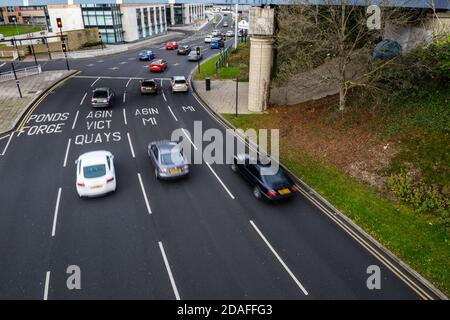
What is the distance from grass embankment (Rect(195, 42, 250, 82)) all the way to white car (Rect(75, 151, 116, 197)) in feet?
81.9

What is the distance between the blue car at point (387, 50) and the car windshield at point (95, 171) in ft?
62.3

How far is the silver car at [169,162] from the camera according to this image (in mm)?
16203

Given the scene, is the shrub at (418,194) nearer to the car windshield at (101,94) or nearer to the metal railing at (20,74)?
the car windshield at (101,94)

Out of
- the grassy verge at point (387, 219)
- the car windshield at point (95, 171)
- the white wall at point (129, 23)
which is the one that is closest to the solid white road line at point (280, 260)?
the grassy verge at point (387, 219)

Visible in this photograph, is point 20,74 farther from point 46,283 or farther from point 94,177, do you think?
point 46,283

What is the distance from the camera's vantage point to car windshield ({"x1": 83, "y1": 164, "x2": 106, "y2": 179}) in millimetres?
15039

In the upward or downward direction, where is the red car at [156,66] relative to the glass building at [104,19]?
downward

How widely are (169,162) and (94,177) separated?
367 centimetres

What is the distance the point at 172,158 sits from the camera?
653 inches

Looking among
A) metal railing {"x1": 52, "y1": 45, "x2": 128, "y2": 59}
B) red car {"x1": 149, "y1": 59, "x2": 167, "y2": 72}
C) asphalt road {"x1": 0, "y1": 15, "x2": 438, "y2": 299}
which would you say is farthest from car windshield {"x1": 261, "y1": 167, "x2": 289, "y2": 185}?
metal railing {"x1": 52, "y1": 45, "x2": 128, "y2": 59}

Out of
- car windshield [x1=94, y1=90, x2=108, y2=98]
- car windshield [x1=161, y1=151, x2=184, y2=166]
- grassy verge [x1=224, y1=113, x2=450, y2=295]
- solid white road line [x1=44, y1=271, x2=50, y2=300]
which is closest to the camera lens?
solid white road line [x1=44, y1=271, x2=50, y2=300]

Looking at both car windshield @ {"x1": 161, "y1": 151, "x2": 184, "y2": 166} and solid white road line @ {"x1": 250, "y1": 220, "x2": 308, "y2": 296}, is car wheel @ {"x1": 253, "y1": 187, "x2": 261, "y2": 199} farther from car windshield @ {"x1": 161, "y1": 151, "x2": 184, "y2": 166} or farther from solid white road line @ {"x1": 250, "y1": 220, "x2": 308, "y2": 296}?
car windshield @ {"x1": 161, "y1": 151, "x2": 184, "y2": 166}

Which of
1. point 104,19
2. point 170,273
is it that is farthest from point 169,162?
point 104,19
